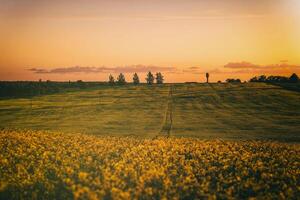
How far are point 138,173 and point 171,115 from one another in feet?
154

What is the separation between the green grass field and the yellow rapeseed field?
24036 millimetres

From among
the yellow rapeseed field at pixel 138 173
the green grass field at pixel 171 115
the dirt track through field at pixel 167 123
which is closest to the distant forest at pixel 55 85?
the green grass field at pixel 171 115

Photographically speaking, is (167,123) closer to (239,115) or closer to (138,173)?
(239,115)

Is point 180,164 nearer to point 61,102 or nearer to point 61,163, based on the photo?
point 61,163

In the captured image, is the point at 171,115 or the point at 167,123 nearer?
the point at 167,123

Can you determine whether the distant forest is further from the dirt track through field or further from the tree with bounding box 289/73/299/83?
the dirt track through field

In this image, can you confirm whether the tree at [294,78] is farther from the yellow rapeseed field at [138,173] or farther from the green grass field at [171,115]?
the yellow rapeseed field at [138,173]

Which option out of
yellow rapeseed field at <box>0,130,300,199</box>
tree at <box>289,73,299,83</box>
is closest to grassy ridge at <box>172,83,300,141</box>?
yellow rapeseed field at <box>0,130,300,199</box>

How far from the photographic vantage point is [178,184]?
38.8ft

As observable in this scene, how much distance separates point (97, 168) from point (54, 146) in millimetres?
4016

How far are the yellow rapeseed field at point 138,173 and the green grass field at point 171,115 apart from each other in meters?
24.0

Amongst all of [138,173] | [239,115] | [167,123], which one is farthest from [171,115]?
[138,173]

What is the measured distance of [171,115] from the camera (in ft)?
195

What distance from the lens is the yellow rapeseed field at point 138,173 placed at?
11398 mm
